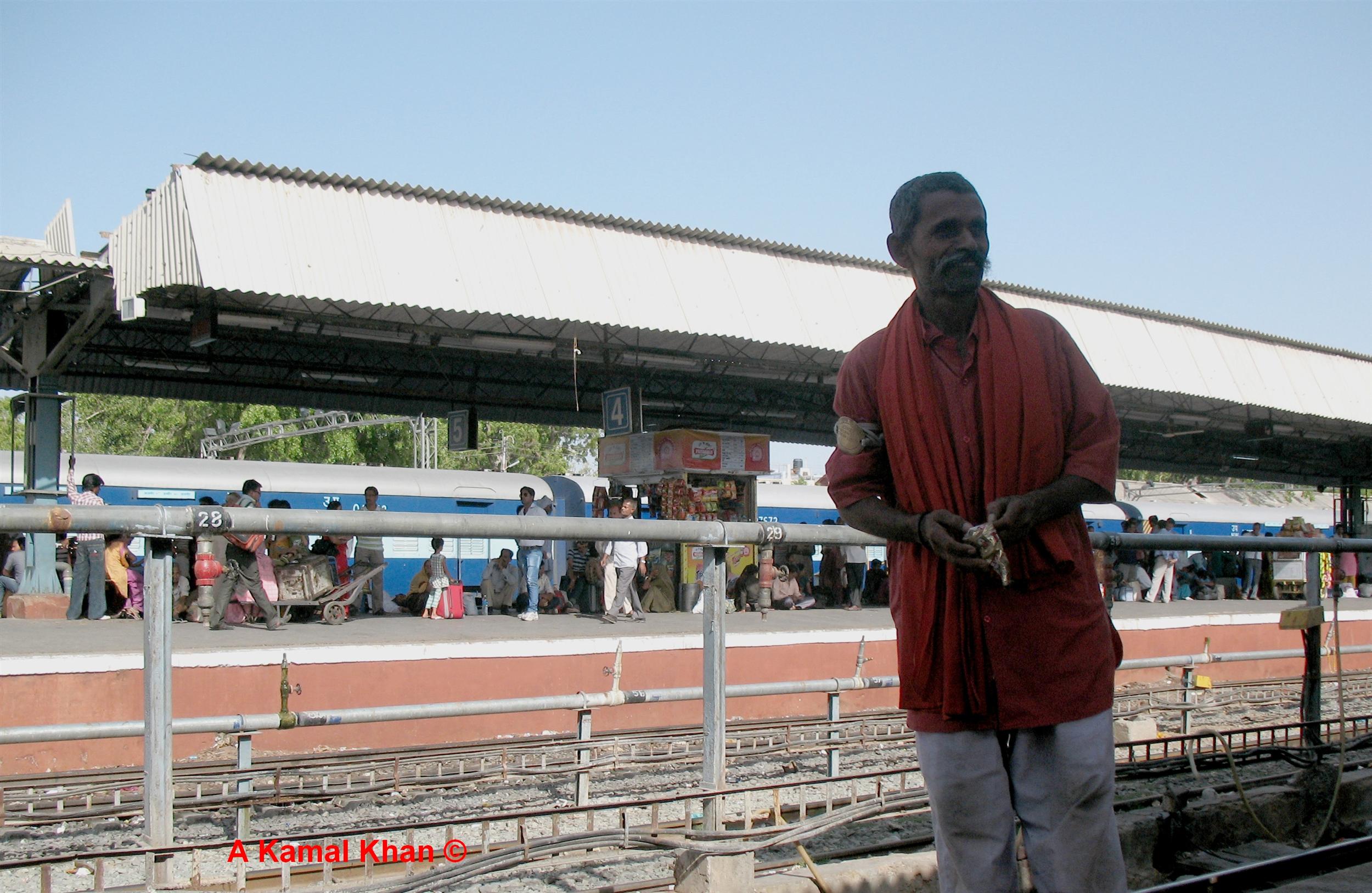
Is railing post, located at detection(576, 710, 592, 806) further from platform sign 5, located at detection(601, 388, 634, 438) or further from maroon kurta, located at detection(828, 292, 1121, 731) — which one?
platform sign 5, located at detection(601, 388, 634, 438)

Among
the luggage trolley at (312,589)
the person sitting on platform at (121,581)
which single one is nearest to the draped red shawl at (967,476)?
the luggage trolley at (312,589)

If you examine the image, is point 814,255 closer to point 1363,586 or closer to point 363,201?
point 363,201

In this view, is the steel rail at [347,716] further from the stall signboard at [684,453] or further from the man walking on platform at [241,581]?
the stall signboard at [684,453]

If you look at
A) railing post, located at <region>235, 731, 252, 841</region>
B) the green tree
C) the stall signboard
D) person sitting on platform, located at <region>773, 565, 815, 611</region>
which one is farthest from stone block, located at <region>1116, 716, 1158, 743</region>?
the green tree

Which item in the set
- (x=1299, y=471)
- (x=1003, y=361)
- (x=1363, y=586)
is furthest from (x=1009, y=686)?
Result: (x=1299, y=471)

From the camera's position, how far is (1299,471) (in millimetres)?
32812

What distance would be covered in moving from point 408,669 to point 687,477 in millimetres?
7605

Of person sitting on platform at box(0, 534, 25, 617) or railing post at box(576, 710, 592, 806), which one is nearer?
railing post at box(576, 710, 592, 806)

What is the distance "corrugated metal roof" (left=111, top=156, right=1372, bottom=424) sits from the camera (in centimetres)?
1174

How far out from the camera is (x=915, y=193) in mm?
2342

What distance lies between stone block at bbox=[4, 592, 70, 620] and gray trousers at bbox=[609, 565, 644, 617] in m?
6.25

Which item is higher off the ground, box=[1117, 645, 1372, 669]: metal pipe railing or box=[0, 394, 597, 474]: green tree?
box=[0, 394, 597, 474]: green tree

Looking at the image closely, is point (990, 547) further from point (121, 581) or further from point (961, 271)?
point (121, 581)

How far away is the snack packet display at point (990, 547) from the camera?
2041 mm
